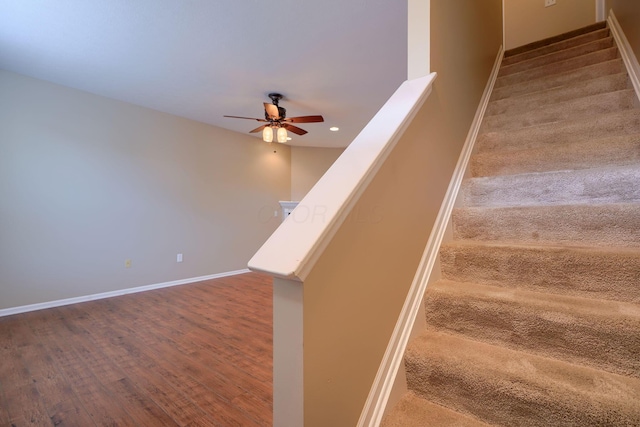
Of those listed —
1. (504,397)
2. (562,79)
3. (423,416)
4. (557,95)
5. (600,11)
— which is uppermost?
(600,11)

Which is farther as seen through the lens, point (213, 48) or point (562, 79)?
point (213, 48)

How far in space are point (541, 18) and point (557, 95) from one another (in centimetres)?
256

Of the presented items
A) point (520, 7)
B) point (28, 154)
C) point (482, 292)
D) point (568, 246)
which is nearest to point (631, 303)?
point (568, 246)

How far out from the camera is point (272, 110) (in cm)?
291

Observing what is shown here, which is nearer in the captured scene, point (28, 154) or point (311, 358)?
point (311, 358)

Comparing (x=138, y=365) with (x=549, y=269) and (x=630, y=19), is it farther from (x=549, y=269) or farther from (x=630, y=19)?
(x=630, y=19)

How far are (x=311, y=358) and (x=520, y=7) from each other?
507 cm

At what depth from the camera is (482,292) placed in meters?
1.10

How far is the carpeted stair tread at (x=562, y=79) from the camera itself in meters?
1.95

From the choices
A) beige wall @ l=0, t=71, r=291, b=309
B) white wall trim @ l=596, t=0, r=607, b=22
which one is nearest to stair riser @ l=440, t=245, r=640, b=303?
white wall trim @ l=596, t=0, r=607, b=22

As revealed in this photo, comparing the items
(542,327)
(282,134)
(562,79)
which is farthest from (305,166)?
(542,327)

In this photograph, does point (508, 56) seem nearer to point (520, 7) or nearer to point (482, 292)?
point (520, 7)

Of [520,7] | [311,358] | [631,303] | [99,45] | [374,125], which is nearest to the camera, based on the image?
[311,358]

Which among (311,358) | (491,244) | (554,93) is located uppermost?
(554,93)
